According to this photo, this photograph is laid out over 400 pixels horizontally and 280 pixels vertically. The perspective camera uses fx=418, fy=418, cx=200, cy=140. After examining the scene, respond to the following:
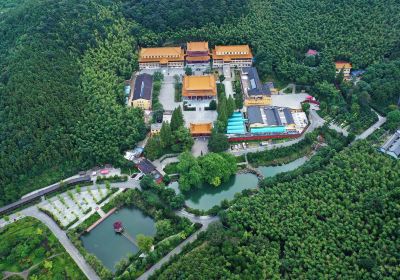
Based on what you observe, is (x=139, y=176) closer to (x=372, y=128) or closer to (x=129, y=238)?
(x=129, y=238)

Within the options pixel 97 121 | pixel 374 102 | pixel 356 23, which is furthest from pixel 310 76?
pixel 97 121

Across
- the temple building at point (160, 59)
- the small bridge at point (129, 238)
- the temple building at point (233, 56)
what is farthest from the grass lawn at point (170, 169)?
the temple building at point (233, 56)

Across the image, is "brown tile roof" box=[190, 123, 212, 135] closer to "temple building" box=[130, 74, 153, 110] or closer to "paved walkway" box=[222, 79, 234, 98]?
"paved walkway" box=[222, 79, 234, 98]

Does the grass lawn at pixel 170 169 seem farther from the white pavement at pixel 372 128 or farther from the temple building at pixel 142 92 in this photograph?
the white pavement at pixel 372 128

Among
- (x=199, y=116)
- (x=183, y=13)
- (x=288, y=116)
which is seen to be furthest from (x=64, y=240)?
(x=183, y=13)

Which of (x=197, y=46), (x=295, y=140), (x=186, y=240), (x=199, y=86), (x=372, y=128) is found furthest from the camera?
(x=197, y=46)

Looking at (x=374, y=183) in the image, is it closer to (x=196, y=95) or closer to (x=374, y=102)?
(x=374, y=102)
